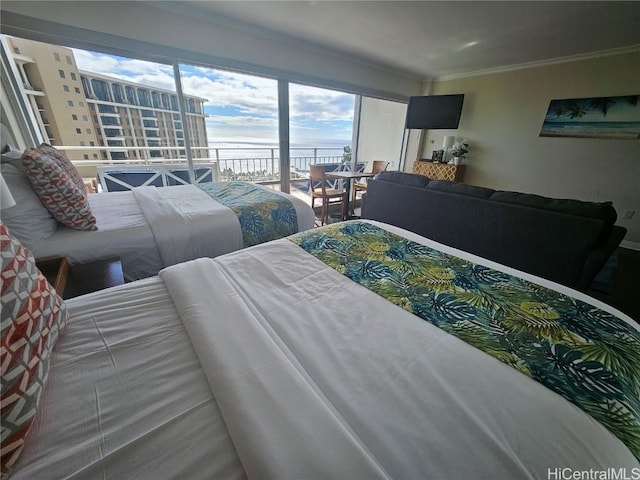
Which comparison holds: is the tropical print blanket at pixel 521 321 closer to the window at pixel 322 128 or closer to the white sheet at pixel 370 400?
the white sheet at pixel 370 400

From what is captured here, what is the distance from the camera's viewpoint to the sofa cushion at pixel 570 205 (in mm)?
1646

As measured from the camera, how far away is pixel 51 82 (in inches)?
107

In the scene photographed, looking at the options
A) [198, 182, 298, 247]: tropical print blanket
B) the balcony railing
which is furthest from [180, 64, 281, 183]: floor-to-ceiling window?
[198, 182, 298, 247]: tropical print blanket

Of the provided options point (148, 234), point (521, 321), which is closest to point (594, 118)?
point (521, 321)

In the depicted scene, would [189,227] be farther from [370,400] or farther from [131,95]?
[131,95]

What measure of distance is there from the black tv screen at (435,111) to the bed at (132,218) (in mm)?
3796

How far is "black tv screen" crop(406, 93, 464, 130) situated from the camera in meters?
4.41

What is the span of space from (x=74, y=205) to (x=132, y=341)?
4.13 ft

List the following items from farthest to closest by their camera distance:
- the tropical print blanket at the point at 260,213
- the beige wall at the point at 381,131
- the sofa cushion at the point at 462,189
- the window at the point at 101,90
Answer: the beige wall at the point at 381,131, the window at the point at 101,90, the sofa cushion at the point at 462,189, the tropical print blanket at the point at 260,213

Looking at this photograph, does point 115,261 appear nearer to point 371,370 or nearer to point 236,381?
point 236,381

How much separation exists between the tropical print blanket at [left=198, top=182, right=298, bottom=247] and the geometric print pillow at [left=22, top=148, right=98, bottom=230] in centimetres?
88

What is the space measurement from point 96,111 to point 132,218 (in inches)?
99.3

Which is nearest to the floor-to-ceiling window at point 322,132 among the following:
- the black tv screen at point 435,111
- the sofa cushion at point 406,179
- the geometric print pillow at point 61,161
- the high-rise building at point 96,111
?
the black tv screen at point 435,111

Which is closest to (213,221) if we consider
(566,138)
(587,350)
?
(587,350)
